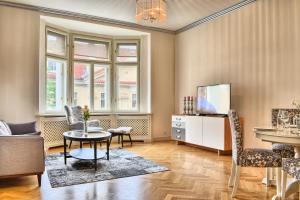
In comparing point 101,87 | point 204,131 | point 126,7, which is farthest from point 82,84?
point 204,131

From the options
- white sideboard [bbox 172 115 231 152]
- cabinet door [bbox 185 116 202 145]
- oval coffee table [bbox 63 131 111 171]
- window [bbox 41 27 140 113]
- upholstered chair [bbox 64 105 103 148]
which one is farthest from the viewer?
window [bbox 41 27 140 113]

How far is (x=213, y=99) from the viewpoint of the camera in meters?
5.55

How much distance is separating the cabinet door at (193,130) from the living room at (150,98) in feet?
0.12

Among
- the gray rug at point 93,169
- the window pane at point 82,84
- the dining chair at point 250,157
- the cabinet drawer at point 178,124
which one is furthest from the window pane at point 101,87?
the dining chair at point 250,157

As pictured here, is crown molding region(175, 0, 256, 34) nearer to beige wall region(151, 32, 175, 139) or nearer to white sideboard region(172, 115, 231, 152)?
beige wall region(151, 32, 175, 139)

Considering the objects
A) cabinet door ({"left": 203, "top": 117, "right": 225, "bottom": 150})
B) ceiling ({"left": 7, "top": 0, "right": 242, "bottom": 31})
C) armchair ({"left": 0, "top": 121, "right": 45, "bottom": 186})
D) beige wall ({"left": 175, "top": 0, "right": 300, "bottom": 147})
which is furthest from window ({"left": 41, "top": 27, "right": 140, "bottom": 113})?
armchair ({"left": 0, "top": 121, "right": 45, "bottom": 186})

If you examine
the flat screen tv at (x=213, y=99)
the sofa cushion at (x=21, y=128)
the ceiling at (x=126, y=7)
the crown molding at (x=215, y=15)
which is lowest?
the sofa cushion at (x=21, y=128)

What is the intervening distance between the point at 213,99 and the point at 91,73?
3.34 m

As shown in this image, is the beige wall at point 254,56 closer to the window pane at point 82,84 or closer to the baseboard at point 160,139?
the baseboard at point 160,139

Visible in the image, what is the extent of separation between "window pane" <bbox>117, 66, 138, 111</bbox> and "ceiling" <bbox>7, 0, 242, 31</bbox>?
4.96 ft

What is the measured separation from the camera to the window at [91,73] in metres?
6.22

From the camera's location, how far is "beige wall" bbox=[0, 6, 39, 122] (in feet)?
16.6

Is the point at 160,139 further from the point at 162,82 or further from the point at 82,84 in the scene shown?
the point at 82,84

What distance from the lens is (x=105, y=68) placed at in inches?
278
